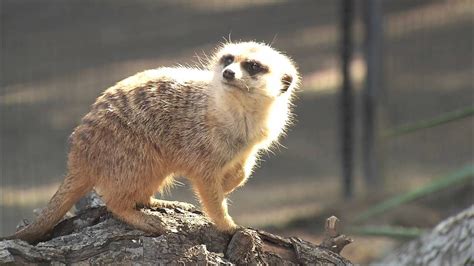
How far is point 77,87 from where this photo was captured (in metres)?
8.95

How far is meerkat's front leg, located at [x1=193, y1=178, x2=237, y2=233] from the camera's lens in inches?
168

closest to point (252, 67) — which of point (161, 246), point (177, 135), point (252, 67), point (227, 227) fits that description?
point (252, 67)

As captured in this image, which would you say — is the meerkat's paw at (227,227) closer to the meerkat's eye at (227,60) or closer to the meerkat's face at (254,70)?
the meerkat's face at (254,70)

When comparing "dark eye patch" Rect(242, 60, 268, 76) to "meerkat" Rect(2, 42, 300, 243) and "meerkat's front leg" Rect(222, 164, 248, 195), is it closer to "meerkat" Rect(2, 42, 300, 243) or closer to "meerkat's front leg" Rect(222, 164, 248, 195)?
"meerkat" Rect(2, 42, 300, 243)

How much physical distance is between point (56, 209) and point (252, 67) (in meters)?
1.10

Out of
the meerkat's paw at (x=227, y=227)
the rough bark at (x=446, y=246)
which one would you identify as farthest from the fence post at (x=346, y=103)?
the meerkat's paw at (x=227, y=227)

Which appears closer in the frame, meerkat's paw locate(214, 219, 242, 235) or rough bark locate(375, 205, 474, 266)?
meerkat's paw locate(214, 219, 242, 235)

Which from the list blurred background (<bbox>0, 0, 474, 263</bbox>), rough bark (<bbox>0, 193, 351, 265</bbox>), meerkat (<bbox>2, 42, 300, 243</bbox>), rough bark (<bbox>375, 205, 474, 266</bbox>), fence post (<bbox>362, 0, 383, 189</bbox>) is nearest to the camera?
rough bark (<bbox>0, 193, 351, 265</bbox>)

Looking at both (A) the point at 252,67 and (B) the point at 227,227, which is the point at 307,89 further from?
(B) the point at 227,227

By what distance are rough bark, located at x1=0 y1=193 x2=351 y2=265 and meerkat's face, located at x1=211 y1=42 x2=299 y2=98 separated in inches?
24.6

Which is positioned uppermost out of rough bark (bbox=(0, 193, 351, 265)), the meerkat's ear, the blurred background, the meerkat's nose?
the blurred background

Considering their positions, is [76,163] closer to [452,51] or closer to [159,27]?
[159,27]

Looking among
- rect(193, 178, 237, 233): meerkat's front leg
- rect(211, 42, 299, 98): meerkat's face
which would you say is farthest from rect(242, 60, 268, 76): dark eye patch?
rect(193, 178, 237, 233): meerkat's front leg

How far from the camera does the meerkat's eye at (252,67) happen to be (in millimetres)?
4602
